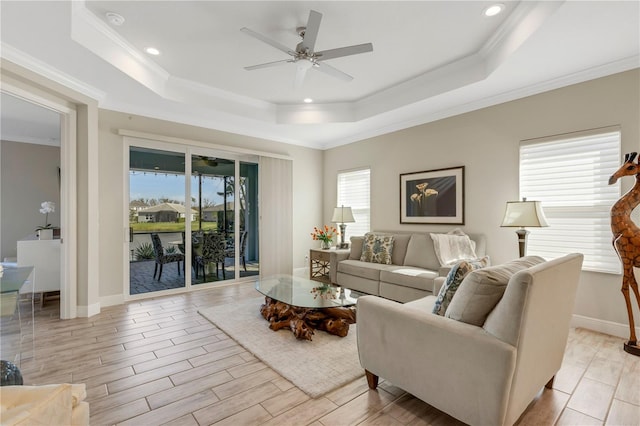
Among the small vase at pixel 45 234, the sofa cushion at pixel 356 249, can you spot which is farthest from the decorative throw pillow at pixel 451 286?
the small vase at pixel 45 234

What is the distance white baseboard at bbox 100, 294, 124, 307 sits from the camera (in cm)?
391

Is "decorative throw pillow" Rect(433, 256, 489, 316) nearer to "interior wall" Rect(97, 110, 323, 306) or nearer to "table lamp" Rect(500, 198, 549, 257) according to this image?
"table lamp" Rect(500, 198, 549, 257)

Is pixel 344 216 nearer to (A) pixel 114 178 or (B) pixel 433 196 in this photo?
(B) pixel 433 196

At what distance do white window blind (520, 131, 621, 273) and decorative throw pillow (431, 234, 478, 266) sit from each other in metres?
0.64

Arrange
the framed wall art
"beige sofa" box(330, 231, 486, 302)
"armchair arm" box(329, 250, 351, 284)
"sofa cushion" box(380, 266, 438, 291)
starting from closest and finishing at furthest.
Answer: "sofa cushion" box(380, 266, 438, 291), "beige sofa" box(330, 231, 486, 302), the framed wall art, "armchair arm" box(329, 250, 351, 284)

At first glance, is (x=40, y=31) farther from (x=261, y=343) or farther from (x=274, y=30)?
(x=261, y=343)

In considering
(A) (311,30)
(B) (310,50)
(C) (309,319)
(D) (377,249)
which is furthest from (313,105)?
(C) (309,319)

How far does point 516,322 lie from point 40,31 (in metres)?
3.87

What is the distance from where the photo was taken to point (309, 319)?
121 inches

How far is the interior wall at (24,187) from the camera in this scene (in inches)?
195

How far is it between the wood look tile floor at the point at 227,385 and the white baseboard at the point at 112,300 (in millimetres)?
753

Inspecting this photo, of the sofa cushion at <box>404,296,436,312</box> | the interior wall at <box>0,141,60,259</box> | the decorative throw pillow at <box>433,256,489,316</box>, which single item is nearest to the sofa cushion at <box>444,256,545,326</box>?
the decorative throw pillow at <box>433,256,489,316</box>

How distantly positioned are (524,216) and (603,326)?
1366 mm

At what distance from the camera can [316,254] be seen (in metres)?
5.30
